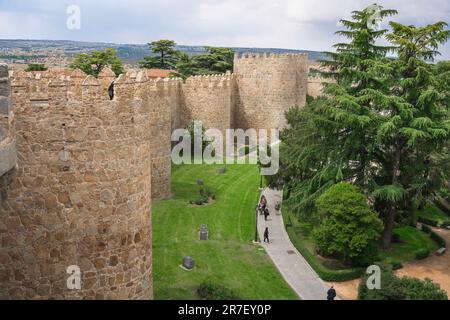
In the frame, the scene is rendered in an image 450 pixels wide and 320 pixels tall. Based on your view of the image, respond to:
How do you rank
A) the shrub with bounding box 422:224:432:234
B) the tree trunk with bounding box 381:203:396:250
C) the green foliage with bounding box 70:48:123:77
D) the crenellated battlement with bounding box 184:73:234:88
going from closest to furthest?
1. the tree trunk with bounding box 381:203:396:250
2. the shrub with bounding box 422:224:432:234
3. the crenellated battlement with bounding box 184:73:234:88
4. the green foliage with bounding box 70:48:123:77

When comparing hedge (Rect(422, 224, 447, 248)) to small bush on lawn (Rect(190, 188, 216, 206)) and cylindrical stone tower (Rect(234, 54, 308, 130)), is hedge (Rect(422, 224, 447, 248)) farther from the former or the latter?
cylindrical stone tower (Rect(234, 54, 308, 130))

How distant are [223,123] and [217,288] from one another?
2524 centimetres

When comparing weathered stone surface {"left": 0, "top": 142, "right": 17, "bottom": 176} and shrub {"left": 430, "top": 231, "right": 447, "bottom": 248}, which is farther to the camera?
shrub {"left": 430, "top": 231, "right": 447, "bottom": 248}

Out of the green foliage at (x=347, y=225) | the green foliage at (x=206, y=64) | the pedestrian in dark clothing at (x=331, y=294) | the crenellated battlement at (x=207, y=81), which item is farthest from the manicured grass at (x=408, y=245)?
the green foliage at (x=206, y=64)

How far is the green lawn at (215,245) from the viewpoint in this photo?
18.5 metres

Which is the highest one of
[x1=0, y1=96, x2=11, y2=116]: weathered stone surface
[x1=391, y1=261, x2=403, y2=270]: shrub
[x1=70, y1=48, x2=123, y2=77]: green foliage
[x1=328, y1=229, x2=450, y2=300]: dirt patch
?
[x1=70, y1=48, x2=123, y2=77]: green foliage

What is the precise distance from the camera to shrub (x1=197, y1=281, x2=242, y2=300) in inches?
665

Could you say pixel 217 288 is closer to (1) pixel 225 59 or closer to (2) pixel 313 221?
(2) pixel 313 221

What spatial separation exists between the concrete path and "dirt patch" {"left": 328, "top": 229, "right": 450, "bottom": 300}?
2.70ft

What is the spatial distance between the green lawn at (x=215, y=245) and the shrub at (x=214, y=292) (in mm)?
281

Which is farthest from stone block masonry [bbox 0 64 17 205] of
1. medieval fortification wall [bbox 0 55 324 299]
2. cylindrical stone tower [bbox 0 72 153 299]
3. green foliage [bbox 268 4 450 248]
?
green foliage [bbox 268 4 450 248]

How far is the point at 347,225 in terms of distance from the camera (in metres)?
20.7

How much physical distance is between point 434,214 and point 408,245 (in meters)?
6.36

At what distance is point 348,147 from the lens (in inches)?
950
